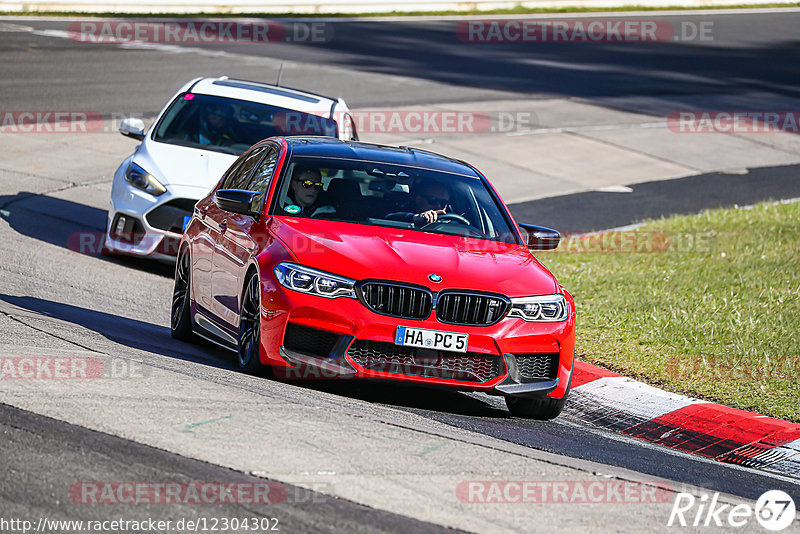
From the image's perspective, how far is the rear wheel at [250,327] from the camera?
25.0 ft

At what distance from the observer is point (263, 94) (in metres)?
13.5

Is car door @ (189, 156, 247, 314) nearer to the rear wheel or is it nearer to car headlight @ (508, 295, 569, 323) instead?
the rear wheel

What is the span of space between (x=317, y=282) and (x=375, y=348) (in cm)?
52

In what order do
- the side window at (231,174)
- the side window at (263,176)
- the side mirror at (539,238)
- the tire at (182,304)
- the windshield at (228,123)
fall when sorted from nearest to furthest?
1. the side window at (263,176)
2. the side mirror at (539,238)
3. the tire at (182,304)
4. the side window at (231,174)
5. the windshield at (228,123)

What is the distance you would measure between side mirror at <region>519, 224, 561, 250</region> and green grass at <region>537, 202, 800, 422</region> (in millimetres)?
1295

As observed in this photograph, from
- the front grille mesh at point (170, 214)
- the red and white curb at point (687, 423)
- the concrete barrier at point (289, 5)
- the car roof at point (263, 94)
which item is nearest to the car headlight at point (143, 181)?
the front grille mesh at point (170, 214)

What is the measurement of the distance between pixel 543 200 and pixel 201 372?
1098 cm

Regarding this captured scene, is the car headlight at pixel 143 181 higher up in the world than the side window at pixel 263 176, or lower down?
lower down

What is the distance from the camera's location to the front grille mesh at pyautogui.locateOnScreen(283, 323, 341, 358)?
7.30 meters

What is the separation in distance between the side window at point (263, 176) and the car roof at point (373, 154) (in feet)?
0.48

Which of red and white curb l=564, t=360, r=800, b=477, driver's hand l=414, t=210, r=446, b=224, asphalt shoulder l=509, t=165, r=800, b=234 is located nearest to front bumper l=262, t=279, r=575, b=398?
red and white curb l=564, t=360, r=800, b=477

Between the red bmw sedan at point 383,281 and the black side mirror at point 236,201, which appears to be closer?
the red bmw sedan at point 383,281

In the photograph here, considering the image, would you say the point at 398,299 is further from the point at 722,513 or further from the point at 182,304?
the point at 182,304

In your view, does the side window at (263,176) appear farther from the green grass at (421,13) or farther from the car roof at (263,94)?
the green grass at (421,13)
